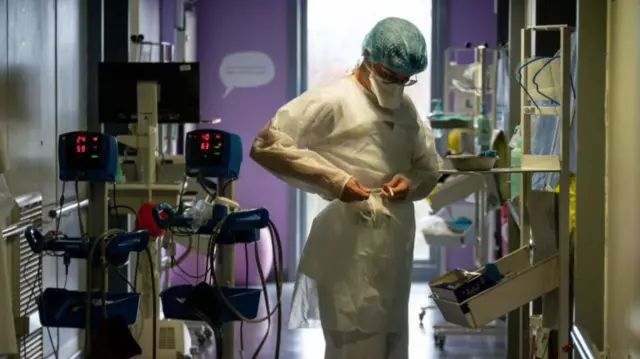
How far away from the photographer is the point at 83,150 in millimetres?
3824

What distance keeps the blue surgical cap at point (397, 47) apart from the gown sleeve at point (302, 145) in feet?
0.77

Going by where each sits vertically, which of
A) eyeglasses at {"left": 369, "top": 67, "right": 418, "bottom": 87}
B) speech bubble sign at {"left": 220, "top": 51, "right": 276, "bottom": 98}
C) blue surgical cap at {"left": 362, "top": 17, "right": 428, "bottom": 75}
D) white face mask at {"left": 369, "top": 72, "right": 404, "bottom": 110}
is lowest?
white face mask at {"left": 369, "top": 72, "right": 404, "bottom": 110}

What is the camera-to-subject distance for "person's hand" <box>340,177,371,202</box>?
3.16m

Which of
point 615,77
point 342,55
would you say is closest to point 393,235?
point 615,77

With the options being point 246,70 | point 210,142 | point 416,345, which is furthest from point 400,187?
point 246,70

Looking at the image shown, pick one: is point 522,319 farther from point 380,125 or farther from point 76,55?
point 76,55

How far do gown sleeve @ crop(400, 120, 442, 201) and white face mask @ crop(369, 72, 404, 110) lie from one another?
17 cm

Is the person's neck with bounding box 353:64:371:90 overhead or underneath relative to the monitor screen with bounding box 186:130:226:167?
overhead

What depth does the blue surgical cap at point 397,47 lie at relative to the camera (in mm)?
3326

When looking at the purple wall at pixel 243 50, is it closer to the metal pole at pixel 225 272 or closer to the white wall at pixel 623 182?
the metal pole at pixel 225 272

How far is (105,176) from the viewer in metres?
3.86

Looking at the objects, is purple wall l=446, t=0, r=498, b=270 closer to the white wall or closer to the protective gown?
the white wall

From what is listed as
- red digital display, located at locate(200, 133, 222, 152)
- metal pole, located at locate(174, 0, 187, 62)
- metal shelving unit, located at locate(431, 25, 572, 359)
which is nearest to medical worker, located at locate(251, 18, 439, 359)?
metal shelving unit, located at locate(431, 25, 572, 359)

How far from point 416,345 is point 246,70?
10.9 feet
